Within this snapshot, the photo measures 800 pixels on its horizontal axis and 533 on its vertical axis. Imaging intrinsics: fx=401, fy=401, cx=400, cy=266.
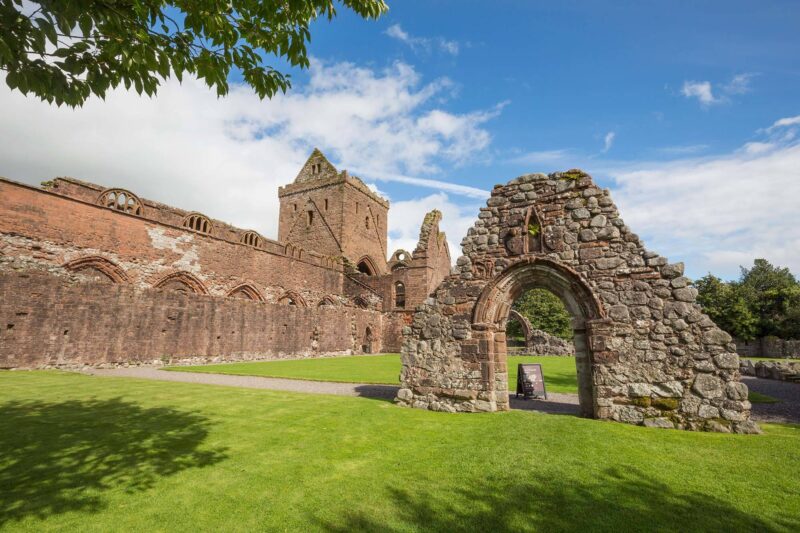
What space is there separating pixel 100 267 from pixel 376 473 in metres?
18.2

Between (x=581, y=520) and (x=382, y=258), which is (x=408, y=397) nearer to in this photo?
(x=581, y=520)

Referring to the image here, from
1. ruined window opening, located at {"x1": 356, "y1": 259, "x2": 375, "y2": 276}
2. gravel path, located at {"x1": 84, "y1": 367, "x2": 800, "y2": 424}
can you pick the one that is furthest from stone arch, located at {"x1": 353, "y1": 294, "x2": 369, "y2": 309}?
gravel path, located at {"x1": 84, "y1": 367, "x2": 800, "y2": 424}

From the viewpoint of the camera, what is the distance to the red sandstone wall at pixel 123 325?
13219 mm

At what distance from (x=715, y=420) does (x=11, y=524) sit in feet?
28.8

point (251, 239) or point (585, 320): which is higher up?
point (251, 239)

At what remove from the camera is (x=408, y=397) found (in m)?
8.54

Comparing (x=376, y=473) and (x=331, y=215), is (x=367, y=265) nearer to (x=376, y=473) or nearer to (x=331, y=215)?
(x=331, y=215)

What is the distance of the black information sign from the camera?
391 inches

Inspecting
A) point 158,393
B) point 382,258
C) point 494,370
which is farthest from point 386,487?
point 382,258

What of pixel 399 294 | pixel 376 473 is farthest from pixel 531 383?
pixel 399 294

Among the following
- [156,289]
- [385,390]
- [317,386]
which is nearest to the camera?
[385,390]

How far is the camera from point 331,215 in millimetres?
40906

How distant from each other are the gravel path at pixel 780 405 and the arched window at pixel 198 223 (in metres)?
23.4

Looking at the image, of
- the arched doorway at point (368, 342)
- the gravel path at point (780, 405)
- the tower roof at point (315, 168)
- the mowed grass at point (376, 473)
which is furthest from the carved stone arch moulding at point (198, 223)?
the gravel path at point (780, 405)
